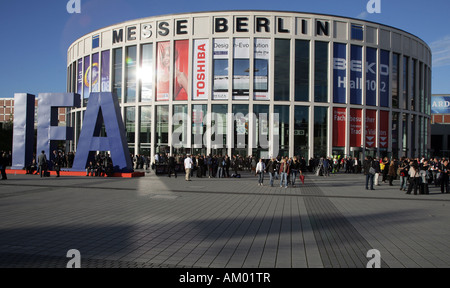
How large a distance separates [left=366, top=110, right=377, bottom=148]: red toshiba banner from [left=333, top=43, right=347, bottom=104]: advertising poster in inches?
177

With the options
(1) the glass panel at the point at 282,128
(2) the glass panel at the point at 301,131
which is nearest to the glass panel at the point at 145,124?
(1) the glass panel at the point at 282,128

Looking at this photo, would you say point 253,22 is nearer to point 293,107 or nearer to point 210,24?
point 210,24

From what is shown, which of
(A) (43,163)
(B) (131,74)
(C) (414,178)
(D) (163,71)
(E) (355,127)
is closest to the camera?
(C) (414,178)

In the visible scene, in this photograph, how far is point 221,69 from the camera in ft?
130

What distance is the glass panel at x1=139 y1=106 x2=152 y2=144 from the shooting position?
42.6m

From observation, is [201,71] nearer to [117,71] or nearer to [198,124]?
[198,124]

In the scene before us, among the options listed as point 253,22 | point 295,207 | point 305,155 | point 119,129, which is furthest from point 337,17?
point 295,207

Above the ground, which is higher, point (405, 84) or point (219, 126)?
point (405, 84)

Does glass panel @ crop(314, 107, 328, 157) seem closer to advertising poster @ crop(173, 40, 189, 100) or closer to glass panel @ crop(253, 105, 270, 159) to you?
glass panel @ crop(253, 105, 270, 159)

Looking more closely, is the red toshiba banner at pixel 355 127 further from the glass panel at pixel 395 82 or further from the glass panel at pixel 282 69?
the glass panel at pixel 282 69

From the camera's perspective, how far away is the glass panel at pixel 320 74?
40438mm

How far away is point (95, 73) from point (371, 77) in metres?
36.7

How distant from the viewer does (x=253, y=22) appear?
3931cm

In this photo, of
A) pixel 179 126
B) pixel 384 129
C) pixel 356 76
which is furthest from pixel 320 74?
pixel 179 126
